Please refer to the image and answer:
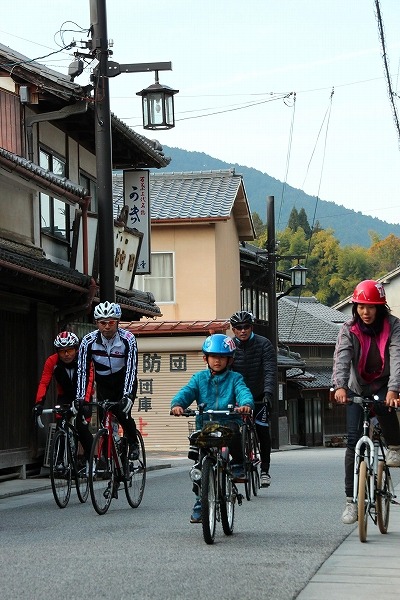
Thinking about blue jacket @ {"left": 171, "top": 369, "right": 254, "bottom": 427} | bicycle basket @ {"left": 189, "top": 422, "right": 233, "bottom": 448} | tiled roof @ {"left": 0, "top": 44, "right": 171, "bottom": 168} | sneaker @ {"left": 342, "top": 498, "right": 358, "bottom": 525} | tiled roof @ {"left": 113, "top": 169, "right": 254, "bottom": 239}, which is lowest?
sneaker @ {"left": 342, "top": 498, "right": 358, "bottom": 525}

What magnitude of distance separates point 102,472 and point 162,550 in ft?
10.2

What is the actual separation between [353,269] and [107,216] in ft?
365

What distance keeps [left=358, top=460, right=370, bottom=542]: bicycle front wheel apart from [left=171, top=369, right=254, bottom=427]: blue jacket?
1178 millimetres

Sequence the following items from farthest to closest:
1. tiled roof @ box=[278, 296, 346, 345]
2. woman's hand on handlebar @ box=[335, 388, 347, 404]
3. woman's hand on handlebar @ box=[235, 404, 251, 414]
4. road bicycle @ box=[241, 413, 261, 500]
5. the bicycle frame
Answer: tiled roof @ box=[278, 296, 346, 345], road bicycle @ box=[241, 413, 261, 500], the bicycle frame, woman's hand on handlebar @ box=[235, 404, 251, 414], woman's hand on handlebar @ box=[335, 388, 347, 404]

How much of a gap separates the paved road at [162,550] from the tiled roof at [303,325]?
48332mm

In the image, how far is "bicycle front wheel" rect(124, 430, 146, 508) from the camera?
37.2 feet

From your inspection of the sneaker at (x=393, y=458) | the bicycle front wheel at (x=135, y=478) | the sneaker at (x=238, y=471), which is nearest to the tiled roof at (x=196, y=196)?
the bicycle front wheel at (x=135, y=478)

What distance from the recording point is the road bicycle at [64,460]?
1172 cm

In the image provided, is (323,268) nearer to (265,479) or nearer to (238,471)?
(265,479)

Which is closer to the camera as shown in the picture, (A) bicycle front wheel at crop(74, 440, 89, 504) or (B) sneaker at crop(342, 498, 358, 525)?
(B) sneaker at crop(342, 498, 358, 525)

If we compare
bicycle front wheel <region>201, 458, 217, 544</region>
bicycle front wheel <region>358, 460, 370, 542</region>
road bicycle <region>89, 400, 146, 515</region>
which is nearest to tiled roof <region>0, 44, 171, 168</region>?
road bicycle <region>89, 400, 146, 515</region>

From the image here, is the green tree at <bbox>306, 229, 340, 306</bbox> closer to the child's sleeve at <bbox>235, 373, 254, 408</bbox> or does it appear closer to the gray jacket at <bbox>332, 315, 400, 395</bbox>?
the child's sleeve at <bbox>235, 373, 254, 408</bbox>

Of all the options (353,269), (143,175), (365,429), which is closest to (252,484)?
(365,429)

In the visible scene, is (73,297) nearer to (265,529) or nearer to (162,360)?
(265,529)
